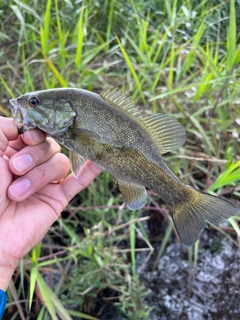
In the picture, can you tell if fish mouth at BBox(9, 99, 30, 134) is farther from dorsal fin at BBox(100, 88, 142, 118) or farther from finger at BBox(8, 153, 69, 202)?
dorsal fin at BBox(100, 88, 142, 118)

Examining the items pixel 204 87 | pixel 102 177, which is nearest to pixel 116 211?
pixel 102 177

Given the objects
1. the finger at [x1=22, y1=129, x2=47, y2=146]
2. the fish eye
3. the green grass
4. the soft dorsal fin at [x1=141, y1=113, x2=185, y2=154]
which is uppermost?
the fish eye

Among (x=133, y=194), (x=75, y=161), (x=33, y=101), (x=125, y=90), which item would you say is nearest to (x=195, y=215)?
(x=133, y=194)

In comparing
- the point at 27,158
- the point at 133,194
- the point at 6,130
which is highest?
the point at 6,130

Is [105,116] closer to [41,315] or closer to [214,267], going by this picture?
[41,315]

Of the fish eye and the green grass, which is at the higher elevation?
the fish eye

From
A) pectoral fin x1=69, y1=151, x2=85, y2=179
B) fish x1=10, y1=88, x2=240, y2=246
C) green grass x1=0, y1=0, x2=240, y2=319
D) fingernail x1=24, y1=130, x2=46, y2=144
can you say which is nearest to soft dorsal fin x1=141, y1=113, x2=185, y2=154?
fish x1=10, y1=88, x2=240, y2=246

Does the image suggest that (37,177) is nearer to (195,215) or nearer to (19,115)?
(19,115)

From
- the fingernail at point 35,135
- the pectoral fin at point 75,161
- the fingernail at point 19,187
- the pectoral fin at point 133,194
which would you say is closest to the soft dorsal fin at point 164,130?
the pectoral fin at point 133,194
